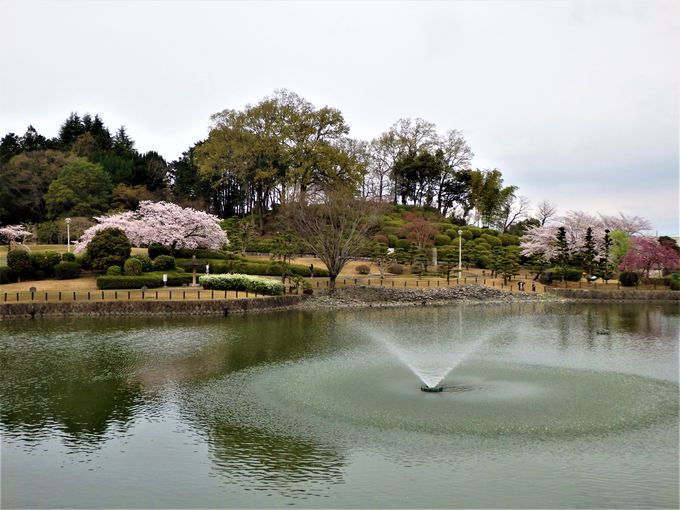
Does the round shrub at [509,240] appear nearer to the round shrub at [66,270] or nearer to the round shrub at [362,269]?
the round shrub at [362,269]

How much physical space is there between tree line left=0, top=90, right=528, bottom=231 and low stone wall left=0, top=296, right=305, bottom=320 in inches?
842

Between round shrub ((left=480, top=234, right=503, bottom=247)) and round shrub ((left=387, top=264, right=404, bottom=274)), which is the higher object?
round shrub ((left=480, top=234, right=503, bottom=247))

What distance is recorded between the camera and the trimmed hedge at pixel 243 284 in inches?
1795

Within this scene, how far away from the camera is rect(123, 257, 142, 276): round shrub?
160 feet

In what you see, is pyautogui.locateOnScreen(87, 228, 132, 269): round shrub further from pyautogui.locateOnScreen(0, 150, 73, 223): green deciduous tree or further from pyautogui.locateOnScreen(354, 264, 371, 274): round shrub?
pyautogui.locateOnScreen(0, 150, 73, 223): green deciduous tree

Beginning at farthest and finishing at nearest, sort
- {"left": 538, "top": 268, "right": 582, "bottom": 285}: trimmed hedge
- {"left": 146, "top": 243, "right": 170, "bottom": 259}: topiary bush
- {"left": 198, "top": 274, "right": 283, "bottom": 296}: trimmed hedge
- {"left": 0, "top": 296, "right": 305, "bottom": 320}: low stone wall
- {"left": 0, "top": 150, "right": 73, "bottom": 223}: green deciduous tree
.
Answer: {"left": 0, "top": 150, "right": 73, "bottom": 223}: green deciduous tree, {"left": 146, "top": 243, "right": 170, "bottom": 259}: topiary bush, {"left": 538, "top": 268, "right": 582, "bottom": 285}: trimmed hedge, {"left": 198, "top": 274, "right": 283, "bottom": 296}: trimmed hedge, {"left": 0, "top": 296, "right": 305, "bottom": 320}: low stone wall

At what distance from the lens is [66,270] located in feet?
164

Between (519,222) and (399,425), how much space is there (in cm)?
7916

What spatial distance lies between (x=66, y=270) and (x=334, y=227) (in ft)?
74.9

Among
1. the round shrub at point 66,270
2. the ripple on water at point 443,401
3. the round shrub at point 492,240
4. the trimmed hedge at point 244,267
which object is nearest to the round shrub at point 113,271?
the round shrub at point 66,270

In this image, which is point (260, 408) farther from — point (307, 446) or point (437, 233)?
point (437, 233)

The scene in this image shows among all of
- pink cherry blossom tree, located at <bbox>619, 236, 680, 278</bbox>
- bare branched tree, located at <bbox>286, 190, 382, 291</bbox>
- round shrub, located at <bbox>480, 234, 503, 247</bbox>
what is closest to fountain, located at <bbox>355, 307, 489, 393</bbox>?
bare branched tree, located at <bbox>286, 190, 382, 291</bbox>

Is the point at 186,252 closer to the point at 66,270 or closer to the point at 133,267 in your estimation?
the point at 133,267

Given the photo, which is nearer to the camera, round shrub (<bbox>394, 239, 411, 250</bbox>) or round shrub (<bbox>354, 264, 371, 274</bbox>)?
round shrub (<bbox>354, 264, 371, 274</bbox>)
